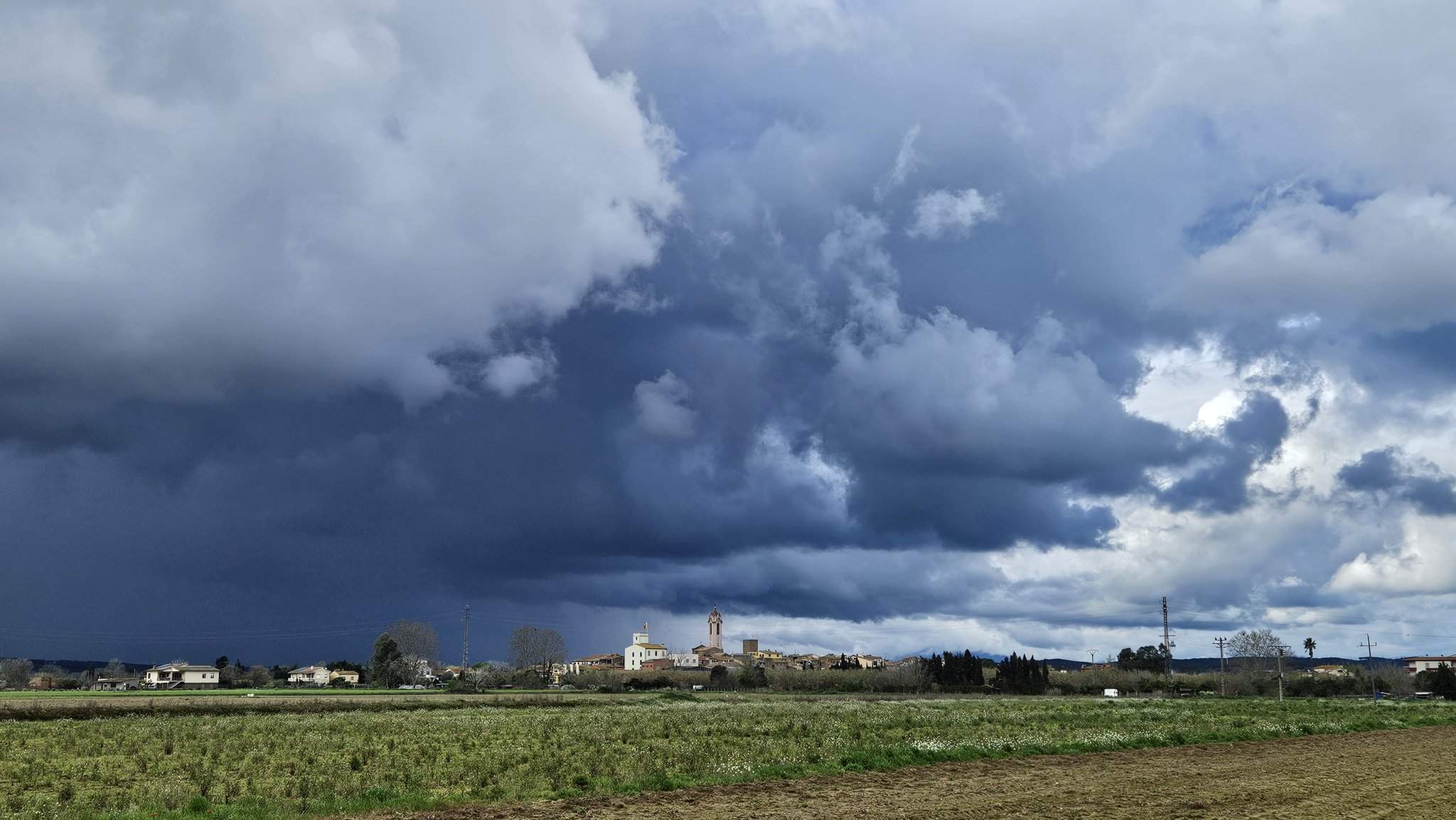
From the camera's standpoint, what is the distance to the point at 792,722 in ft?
189

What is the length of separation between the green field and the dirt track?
2430mm

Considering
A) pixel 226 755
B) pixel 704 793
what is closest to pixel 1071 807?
pixel 704 793

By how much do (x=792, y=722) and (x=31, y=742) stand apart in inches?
1447

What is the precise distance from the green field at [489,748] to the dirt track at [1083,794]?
7.97 ft

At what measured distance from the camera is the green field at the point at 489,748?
30.0 meters

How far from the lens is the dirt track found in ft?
85.1

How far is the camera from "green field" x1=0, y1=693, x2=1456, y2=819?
1180 inches

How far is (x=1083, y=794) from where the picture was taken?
2941 centimetres

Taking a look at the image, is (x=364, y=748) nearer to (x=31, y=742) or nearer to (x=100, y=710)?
(x=31, y=742)

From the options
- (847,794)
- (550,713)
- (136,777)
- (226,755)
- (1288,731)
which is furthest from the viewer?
(550,713)

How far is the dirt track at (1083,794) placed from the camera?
26.0 metres

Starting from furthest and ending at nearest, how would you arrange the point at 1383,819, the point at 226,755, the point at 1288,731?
the point at 1288,731
the point at 226,755
the point at 1383,819

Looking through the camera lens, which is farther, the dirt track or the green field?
the green field

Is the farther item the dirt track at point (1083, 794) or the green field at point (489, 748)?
the green field at point (489, 748)
